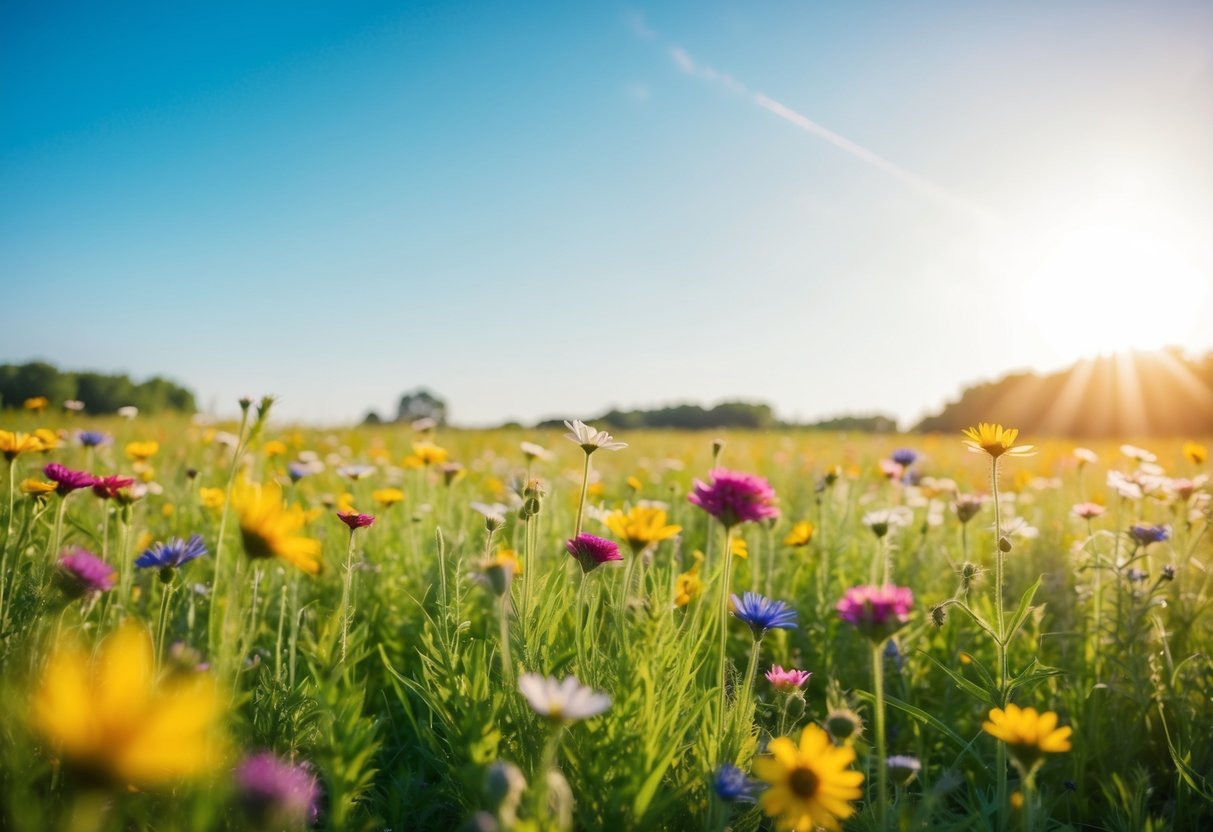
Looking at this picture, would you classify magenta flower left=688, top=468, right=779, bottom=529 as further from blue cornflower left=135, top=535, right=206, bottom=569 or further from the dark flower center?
blue cornflower left=135, top=535, right=206, bottom=569

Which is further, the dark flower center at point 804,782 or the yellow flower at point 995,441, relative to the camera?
the yellow flower at point 995,441

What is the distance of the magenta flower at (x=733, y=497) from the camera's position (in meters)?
1.17

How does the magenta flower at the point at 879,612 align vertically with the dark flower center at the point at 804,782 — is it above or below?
above

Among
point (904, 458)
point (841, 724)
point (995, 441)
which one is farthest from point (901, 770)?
point (904, 458)

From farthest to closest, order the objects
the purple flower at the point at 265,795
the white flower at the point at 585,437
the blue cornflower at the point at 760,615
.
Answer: the white flower at the point at 585,437 < the blue cornflower at the point at 760,615 < the purple flower at the point at 265,795

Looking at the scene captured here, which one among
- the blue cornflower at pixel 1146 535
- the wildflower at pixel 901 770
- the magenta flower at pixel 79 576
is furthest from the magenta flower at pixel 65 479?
the blue cornflower at pixel 1146 535

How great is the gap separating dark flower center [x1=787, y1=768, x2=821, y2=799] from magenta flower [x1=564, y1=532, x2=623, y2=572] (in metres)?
0.52

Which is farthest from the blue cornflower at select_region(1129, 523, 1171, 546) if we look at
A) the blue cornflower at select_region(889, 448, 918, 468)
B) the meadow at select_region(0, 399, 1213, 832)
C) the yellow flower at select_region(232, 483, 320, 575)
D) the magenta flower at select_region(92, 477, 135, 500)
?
the magenta flower at select_region(92, 477, 135, 500)

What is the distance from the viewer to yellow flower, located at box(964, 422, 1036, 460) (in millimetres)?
1400

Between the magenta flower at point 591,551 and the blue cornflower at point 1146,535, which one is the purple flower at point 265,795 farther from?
the blue cornflower at point 1146,535

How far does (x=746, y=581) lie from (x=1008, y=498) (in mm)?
1930

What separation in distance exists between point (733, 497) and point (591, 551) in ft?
1.03

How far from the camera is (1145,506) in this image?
2.87 metres

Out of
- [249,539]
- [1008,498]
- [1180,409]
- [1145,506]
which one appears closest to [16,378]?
[249,539]
